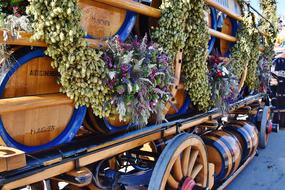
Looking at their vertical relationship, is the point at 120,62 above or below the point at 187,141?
above

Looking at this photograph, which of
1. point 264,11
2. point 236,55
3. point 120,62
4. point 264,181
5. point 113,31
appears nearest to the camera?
point 120,62

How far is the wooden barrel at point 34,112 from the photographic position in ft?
4.80

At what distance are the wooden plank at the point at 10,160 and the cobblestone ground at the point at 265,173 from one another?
9.83 ft

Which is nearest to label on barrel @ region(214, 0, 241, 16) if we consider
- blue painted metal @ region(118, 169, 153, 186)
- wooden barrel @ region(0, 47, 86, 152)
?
blue painted metal @ region(118, 169, 153, 186)

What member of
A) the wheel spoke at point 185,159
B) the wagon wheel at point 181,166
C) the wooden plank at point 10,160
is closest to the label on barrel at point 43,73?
the wooden plank at point 10,160

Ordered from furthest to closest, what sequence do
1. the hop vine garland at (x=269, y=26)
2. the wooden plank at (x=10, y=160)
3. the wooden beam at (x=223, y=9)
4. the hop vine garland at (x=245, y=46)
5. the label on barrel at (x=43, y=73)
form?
the hop vine garland at (x=269, y=26)
the hop vine garland at (x=245, y=46)
the wooden beam at (x=223, y=9)
the label on barrel at (x=43, y=73)
the wooden plank at (x=10, y=160)

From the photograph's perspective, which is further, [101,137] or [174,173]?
[174,173]

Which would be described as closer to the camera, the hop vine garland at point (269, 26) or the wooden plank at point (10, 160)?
the wooden plank at point (10, 160)

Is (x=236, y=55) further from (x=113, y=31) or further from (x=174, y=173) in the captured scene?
(x=113, y=31)

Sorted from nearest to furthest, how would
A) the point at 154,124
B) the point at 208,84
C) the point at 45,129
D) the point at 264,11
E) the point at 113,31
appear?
the point at 45,129 < the point at 113,31 < the point at 154,124 < the point at 208,84 < the point at 264,11

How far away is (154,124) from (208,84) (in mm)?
842

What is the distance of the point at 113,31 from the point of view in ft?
6.35

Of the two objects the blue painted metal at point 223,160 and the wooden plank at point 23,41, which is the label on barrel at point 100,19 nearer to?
the wooden plank at point 23,41

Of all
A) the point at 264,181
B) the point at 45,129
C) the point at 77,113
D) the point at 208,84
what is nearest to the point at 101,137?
the point at 77,113
